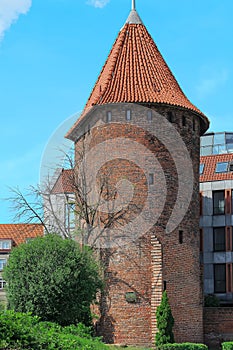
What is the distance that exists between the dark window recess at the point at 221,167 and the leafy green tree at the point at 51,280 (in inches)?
727

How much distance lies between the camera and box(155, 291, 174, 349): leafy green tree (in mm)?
30438

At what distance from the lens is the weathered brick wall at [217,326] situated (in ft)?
115

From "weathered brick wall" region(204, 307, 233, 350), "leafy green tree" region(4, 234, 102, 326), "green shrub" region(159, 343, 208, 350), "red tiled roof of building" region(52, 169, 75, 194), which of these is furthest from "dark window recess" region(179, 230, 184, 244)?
"leafy green tree" region(4, 234, 102, 326)

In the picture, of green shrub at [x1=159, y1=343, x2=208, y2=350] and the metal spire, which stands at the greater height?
the metal spire

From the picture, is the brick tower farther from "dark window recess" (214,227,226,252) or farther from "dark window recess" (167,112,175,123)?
"dark window recess" (214,227,226,252)

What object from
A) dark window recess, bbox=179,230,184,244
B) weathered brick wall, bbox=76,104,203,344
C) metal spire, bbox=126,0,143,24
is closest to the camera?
weathered brick wall, bbox=76,104,203,344

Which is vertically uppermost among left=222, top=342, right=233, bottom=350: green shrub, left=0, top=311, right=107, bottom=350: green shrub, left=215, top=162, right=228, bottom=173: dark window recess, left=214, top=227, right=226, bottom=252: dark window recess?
left=215, top=162, right=228, bottom=173: dark window recess

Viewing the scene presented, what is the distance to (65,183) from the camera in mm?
41500

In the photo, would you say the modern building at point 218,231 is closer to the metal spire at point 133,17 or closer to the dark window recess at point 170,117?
the dark window recess at point 170,117

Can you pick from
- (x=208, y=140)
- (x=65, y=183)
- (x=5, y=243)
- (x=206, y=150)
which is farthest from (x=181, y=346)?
(x=5, y=243)

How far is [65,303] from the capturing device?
26.7m

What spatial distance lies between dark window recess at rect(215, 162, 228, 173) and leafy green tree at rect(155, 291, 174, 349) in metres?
15.4

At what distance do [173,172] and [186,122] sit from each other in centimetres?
254

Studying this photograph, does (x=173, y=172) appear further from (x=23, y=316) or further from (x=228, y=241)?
(x=23, y=316)
